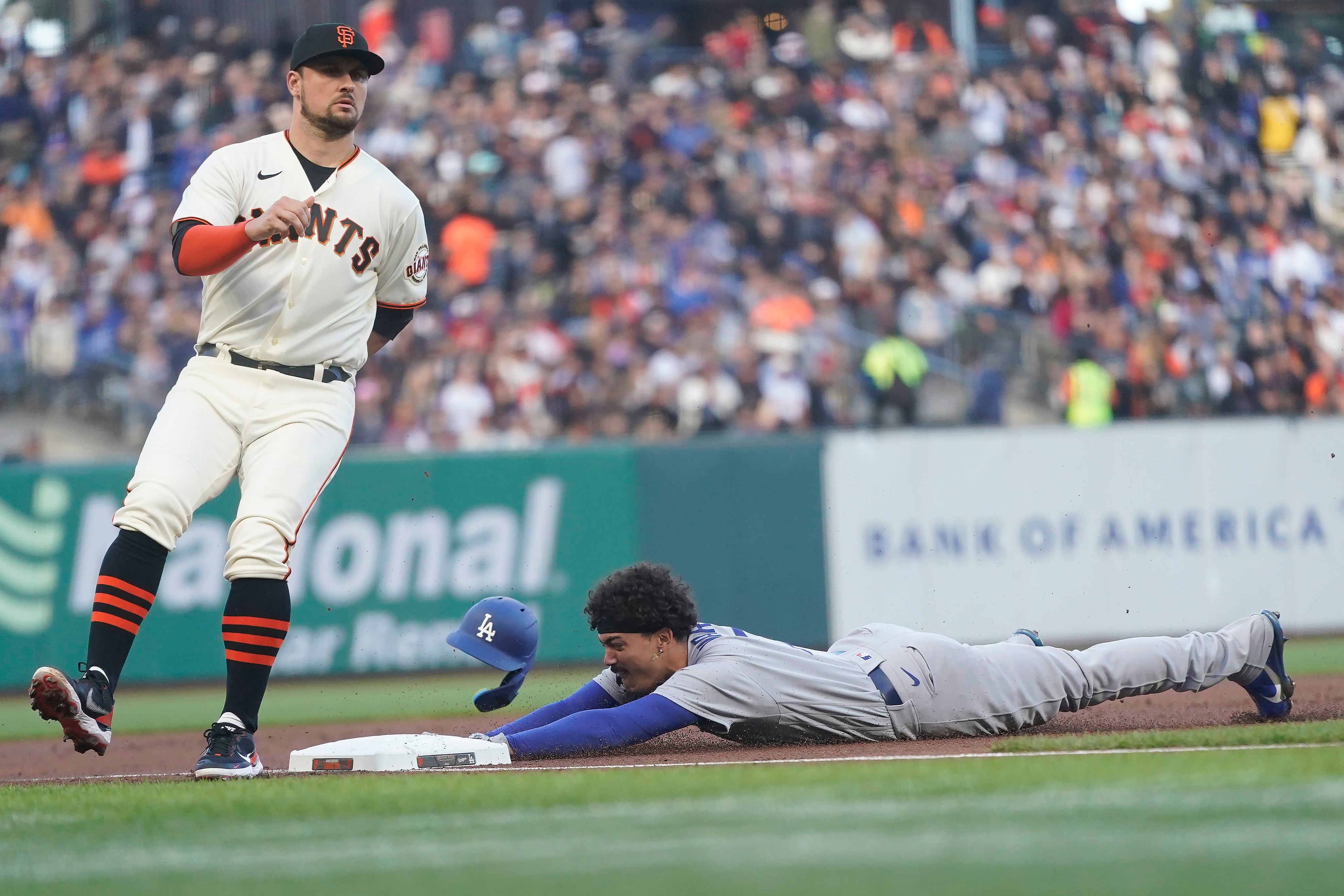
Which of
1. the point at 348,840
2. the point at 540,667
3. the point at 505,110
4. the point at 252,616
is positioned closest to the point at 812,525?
the point at 540,667

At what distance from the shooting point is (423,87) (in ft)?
57.3

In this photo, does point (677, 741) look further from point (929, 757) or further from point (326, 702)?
point (326, 702)

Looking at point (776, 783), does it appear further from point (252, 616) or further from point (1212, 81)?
point (1212, 81)

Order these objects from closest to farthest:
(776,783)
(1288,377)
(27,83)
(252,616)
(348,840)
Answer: (348,840) < (776,783) < (252,616) < (1288,377) < (27,83)

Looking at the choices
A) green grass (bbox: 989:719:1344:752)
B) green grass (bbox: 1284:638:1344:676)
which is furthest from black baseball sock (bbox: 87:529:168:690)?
green grass (bbox: 1284:638:1344:676)

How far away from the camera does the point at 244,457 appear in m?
5.72

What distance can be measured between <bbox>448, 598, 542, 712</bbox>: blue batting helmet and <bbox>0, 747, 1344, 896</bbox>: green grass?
40.3 inches

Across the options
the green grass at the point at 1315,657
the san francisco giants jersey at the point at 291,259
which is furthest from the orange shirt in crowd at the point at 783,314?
the san francisco giants jersey at the point at 291,259

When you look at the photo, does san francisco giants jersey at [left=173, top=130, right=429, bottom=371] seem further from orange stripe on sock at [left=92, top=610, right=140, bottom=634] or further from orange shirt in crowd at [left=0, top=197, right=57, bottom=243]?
orange shirt in crowd at [left=0, top=197, right=57, bottom=243]

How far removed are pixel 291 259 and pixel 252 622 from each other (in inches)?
48.0

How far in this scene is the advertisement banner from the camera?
12.3 meters

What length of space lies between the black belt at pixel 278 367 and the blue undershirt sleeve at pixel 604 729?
137 centimetres

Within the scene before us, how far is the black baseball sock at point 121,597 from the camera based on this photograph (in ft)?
17.6

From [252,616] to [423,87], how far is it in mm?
12765
